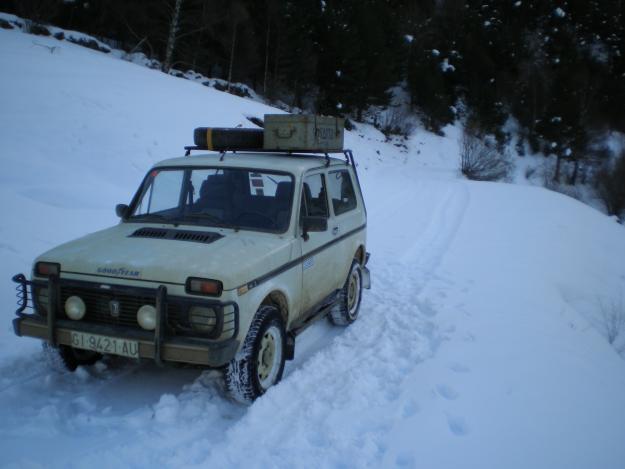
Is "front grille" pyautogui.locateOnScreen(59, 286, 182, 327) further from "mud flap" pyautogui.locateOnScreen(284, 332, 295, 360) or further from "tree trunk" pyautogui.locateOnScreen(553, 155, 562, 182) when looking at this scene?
"tree trunk" pyautogui.locateOnScreen(553, 155, 562, 182)

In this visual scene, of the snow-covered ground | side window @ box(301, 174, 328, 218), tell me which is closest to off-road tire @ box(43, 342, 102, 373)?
the snow-covered ground

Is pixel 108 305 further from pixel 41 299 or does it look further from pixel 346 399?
pixel 346 399

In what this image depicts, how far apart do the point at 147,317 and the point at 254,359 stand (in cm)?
84

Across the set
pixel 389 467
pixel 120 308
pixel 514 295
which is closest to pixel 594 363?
pixel 514 295

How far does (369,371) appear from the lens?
4.40 meters

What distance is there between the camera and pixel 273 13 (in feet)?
116

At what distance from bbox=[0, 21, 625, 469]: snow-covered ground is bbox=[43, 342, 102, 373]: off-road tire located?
0.40 feet

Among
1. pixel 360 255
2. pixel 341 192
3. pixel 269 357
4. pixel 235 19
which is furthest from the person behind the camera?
pixel 235 19

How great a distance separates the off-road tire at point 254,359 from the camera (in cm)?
356

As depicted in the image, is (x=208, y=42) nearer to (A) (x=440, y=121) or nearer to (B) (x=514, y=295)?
(A) (x=440, y=121)

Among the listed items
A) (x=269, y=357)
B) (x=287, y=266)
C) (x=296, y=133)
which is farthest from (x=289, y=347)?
(x=296, y=133)

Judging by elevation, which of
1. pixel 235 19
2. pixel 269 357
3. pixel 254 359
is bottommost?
pixel 269 357

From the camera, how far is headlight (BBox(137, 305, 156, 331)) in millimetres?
Answer: 3361

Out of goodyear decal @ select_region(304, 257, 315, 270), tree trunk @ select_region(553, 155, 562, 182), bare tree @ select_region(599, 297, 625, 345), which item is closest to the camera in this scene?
goodyear decal @ select_region(304, 257, 315, 270)
